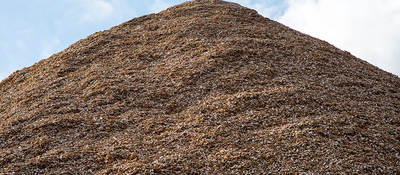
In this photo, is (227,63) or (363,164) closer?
(363,164)

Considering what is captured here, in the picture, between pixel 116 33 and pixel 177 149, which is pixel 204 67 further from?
pixel 116 33

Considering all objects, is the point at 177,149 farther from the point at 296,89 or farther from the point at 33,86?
the point at 33,86

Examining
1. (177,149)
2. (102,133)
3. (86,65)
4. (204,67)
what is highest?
(86,65)

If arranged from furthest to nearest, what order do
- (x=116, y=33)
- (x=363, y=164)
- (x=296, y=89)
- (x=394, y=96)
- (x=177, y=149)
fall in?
1. (x=116, y=33)
2. (x=394, y=96)
3. (x=296, y=89)
4. (x=177, y=149)
5. (x=363, y=164)

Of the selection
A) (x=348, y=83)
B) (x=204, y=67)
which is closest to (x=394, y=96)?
(x=348, y=83)

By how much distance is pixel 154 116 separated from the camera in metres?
10.1

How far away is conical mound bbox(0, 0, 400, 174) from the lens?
811 centimetres

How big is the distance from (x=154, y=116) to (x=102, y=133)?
127 cm

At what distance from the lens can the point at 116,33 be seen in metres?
15.7

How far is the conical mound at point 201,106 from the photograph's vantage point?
8.11 m

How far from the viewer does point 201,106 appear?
33.1 ft

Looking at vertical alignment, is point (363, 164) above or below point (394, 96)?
below

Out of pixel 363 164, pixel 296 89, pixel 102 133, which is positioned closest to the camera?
pixel 363 164

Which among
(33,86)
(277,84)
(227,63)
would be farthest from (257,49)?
(33,86)
